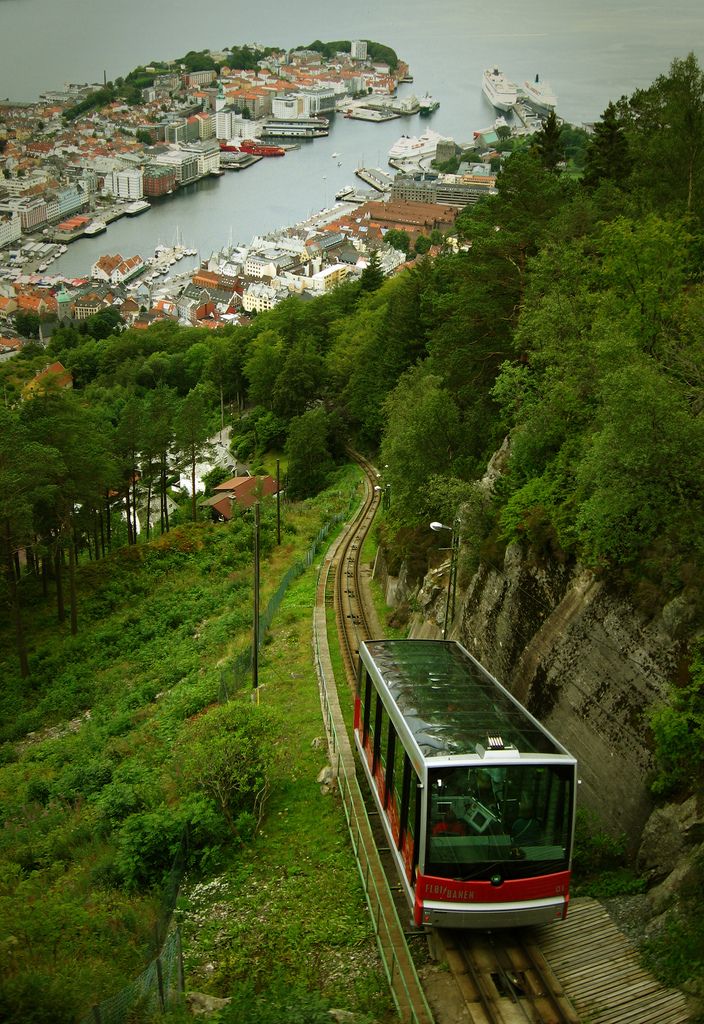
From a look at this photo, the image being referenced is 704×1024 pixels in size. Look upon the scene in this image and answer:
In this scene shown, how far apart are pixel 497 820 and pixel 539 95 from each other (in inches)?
6666

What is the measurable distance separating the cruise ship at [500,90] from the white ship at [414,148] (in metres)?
19.8

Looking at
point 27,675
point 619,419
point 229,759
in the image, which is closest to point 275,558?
point 27,675

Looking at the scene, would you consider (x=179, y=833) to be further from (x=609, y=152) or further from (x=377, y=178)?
(x=377, y=178)

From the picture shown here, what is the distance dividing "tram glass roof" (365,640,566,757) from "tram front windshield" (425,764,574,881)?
0.93 feet

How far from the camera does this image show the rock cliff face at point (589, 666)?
11211mm

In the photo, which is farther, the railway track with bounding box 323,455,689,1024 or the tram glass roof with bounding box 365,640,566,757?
the tram glass roof with bounding box 365,640,566,757

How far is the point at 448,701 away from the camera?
10844 mm

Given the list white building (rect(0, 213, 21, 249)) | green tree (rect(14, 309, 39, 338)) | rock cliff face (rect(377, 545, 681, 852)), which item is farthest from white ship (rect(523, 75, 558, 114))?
rock cliff face (rect(377, 545, 681, 852))

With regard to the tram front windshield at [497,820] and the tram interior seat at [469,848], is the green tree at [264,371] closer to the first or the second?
the tram front windshield at [497,820]

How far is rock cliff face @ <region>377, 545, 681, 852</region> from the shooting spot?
36.8 ft

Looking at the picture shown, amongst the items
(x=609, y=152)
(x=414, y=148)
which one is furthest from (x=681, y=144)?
(x=414, y=148)

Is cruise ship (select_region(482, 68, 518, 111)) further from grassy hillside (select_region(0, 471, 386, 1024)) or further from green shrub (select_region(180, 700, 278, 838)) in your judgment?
green shrub (select_region(180, 700, 278, 838))

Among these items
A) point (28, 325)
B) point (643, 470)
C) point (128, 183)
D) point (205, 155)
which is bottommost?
point (28, 325)

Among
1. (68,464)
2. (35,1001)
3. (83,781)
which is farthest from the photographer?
(68,464)
